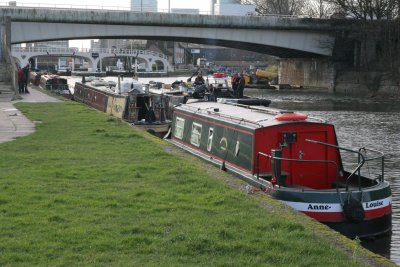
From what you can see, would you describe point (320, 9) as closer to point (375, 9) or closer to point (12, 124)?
point (375, 9)

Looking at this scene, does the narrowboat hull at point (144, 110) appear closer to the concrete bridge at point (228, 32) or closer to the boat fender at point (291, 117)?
the boat fender at point (291, 117)

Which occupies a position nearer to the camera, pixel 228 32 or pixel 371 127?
pixel 371 127

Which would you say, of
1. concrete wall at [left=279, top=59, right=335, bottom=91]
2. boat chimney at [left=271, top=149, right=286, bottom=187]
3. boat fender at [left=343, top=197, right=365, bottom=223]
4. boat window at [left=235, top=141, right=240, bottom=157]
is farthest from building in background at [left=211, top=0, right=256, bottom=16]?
boat fender at [left=343, top=197, right=365, bottom=223]

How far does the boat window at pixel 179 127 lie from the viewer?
18.6m

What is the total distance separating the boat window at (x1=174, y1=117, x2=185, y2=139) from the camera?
1858cm

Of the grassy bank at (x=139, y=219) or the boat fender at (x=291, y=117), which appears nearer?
the grassy bank at (x=139, y=219)

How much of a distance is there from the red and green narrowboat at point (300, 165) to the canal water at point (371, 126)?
48 cm

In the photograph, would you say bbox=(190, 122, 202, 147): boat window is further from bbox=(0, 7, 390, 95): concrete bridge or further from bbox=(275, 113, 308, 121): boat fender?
bbox=(0, 7, 390, 95): concrete bridge

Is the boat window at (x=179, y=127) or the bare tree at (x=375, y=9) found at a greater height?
the bare tree at (x=375, y=9)

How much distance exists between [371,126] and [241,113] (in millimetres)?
17583

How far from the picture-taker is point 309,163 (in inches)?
505

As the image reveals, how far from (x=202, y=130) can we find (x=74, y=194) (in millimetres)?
7084

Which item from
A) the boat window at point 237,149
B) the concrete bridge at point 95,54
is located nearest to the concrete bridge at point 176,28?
the boat window at point 237,149

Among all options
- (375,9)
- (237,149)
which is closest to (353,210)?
(237,149)
